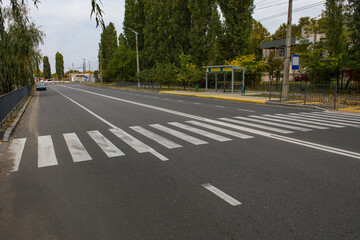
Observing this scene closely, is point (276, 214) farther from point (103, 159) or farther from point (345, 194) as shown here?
point (103, 159)

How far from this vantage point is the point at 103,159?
20.5 feet

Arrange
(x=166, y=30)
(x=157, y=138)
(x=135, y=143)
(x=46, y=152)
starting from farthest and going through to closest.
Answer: (x=166, y=30), (x=157, y=138), (x=135, y=143), (x=46, y=152)

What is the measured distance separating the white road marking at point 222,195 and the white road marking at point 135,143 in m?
1.76

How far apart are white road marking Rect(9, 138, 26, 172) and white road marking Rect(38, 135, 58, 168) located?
44 cm

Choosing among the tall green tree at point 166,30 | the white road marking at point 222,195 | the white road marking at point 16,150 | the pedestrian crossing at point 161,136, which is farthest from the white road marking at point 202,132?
the tall green tree at point 166,30

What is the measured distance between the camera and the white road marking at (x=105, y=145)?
22.0 ft

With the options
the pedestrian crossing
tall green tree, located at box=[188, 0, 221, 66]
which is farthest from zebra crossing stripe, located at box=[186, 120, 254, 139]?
tall green tree, located at box=[188, 0, 221, 66]

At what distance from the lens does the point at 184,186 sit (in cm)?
459

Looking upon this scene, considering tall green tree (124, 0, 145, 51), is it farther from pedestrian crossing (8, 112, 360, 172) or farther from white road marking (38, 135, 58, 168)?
white road marking (38, 135, 58, 168)

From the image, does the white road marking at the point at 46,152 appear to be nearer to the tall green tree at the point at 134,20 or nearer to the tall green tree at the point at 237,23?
the tall green tree at the point at 237,23

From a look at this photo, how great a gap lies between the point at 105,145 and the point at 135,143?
0.82 meters

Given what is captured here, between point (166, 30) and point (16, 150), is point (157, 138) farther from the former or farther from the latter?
point (166, 30)

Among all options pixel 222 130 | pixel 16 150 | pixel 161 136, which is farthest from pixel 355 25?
pixel 16 150

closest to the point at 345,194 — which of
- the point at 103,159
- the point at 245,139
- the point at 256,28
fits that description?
the point at 245,139
